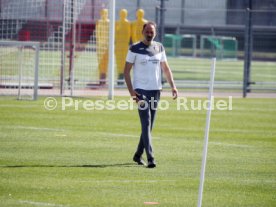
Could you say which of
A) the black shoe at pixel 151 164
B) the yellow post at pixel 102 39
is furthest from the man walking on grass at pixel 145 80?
the yellow post at pixel 102 39

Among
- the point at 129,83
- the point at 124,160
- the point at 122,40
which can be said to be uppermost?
the point at 122,40

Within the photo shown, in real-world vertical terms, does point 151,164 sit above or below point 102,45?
below

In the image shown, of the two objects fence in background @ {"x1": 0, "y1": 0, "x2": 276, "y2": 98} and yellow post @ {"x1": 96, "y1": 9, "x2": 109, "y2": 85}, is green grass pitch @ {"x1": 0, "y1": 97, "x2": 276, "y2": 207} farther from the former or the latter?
yellow post @ {"x1": 96, "y1": 9, "x2": 109, "y2": 85}

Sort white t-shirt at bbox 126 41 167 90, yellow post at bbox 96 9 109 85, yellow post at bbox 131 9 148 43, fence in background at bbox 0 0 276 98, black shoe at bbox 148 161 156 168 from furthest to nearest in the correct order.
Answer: yellow post at bbox 131 9 148 43 < yellow post at bbox 96 9 109 85 < fence in background at bbox 0 0 276 98 < white t-shirt at bbox 126 41 167 90 < black shoe at bbox 148 161 156 168

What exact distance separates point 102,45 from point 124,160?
558 inches

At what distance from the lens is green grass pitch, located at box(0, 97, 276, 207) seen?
10391mm

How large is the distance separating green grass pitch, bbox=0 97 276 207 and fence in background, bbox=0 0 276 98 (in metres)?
5.70

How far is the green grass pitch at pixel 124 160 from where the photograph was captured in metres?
10.4

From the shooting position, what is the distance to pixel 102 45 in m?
27.4

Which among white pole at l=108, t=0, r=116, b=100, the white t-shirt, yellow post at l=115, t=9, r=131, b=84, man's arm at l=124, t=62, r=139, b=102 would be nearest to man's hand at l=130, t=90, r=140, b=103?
man's arm at l=124, t=62, r=139, b=102

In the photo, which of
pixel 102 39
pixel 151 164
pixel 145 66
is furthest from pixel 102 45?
pixel 151 164

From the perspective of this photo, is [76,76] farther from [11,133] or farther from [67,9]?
[11,133]

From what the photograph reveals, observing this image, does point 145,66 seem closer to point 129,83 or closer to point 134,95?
point 129,83

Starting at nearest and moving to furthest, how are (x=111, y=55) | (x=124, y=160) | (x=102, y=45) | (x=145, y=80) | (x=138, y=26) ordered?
(x=145, y=80) → (x=124, y=160) → (x=111, y=55) → (x=102, y=45) → (x=138, y=26)
